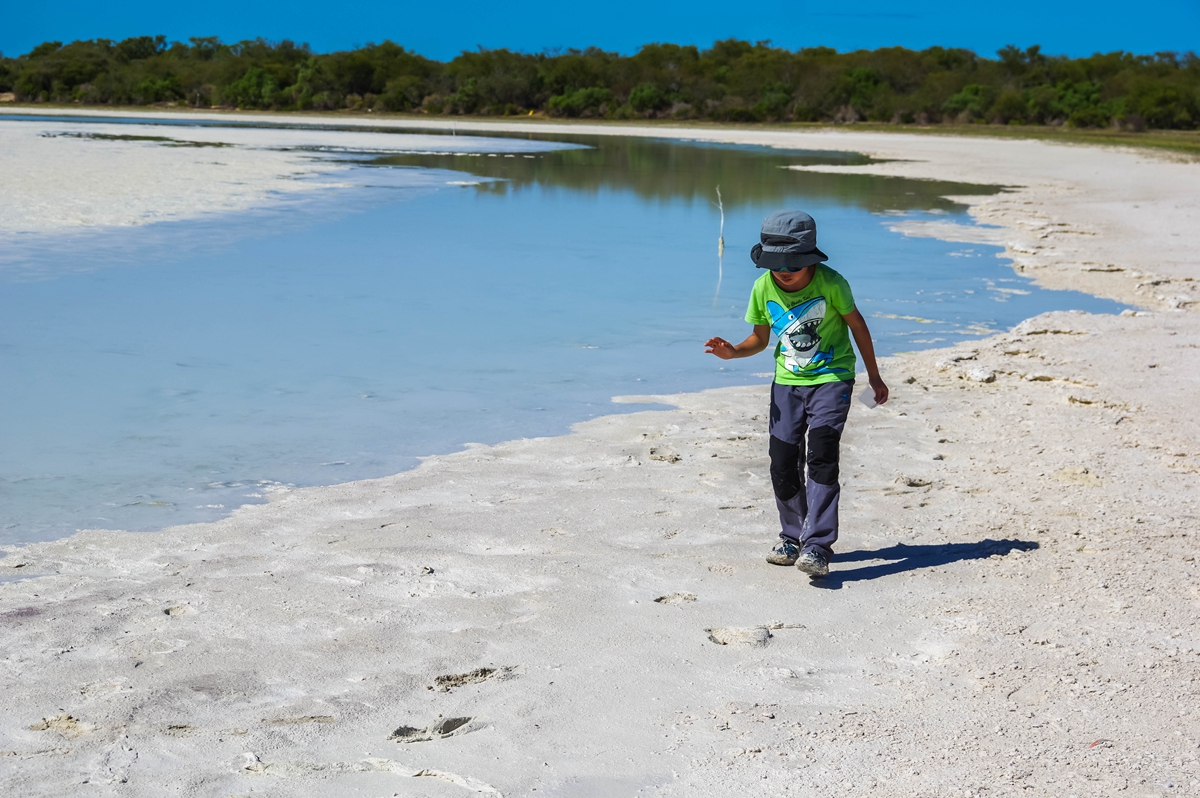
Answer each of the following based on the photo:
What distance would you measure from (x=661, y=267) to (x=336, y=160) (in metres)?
19.1

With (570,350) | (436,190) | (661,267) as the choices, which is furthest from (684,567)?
(436,190)

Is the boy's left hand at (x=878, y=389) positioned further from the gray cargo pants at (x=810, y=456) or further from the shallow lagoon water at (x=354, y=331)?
the shallow lagoon water at (x=354, y=331)

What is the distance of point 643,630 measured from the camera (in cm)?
374

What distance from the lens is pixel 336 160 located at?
29438 millimetres

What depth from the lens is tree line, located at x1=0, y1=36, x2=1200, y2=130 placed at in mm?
70688

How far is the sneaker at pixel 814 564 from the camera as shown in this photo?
4105 mm

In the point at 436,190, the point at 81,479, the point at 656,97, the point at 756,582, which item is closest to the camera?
the point at 756,582

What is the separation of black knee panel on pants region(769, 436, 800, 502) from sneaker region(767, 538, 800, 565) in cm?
16

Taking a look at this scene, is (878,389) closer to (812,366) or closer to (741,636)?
(812,366)

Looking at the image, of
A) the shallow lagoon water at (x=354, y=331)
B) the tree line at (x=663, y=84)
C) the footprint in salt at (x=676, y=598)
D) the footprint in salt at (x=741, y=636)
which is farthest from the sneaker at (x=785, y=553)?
the tree line at (x=663, y=84)

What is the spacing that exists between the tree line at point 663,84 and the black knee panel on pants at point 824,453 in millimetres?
64506

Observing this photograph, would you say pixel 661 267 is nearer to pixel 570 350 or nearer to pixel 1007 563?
pixel 570 350

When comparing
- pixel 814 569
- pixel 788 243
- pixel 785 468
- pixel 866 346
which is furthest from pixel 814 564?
pixel 788 243

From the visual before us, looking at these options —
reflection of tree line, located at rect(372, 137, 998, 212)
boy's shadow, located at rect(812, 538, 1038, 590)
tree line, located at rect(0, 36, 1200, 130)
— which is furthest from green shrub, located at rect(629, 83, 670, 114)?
boy's shadow, located at rect(812, 538, 1038, 590)
